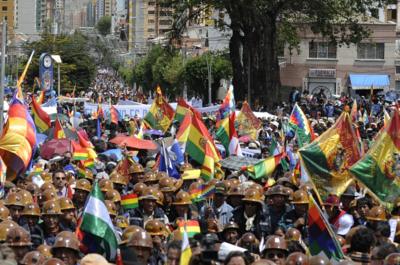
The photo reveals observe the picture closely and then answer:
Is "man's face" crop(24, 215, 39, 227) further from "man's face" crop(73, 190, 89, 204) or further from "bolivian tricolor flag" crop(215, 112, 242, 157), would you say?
"bolivian tricolor flag" crop(215, 112, 242, 157)

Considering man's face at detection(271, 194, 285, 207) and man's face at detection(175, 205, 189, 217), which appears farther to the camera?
man's face at detection(175, 205, 189, 217)

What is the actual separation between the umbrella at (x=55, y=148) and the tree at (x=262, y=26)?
19.7 meters

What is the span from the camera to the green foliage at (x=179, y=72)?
5716 centimetres

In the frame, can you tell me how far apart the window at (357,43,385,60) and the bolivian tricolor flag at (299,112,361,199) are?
40929 mm

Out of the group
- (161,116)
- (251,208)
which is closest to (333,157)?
(251,208)

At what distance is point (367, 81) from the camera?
174ft

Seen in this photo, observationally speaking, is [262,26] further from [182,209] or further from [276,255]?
[276,255]

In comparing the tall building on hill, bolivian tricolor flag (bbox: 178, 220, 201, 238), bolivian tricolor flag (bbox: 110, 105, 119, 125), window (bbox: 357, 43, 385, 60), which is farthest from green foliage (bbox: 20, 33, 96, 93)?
the tall building on hill

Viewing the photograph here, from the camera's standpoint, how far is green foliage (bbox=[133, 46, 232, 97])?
57.2m

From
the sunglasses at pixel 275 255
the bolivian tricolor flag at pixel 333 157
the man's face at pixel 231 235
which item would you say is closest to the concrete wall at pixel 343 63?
the bolivian tricolor flag at pixel 333 157

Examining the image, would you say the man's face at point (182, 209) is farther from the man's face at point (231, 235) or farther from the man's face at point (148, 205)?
the man's face at point (231, 235)

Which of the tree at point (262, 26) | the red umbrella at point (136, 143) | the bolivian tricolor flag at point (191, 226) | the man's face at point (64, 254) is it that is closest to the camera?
the man's face at point (64, 254)

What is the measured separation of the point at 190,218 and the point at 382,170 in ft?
6.40

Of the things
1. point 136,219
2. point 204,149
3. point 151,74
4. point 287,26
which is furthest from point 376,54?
point 136,219
